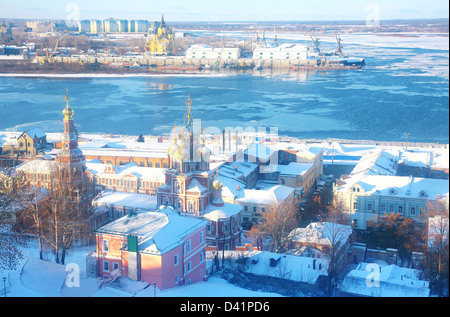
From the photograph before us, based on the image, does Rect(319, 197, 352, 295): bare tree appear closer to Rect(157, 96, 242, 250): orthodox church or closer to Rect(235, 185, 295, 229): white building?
Rect(235, 185, 295, 229): white building

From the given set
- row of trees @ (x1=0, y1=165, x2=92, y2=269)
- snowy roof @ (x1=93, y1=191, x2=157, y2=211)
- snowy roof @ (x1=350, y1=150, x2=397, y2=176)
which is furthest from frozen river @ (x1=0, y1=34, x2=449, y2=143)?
row of trees @ (x1=0, y1=165, x2=92, y2=269)

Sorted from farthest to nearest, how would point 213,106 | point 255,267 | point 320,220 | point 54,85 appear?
1. point 54,85
2. point 213,106
3. point 320,220
4. point 255,267

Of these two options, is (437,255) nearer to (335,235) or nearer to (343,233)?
(335,235)

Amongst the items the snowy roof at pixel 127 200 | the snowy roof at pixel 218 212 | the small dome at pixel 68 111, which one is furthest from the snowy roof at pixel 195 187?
the small dome at pixel 68 111

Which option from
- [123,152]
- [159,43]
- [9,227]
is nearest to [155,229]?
[9,227]

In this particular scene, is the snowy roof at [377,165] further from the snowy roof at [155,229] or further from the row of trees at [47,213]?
the snowy roof at [155,229]
